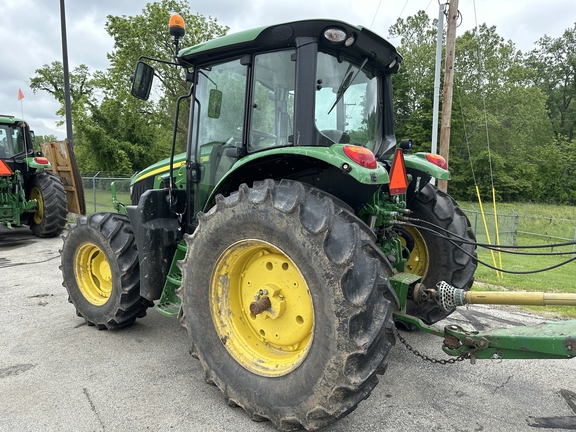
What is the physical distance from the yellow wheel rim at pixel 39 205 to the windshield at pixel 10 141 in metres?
0.95

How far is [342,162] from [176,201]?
1.84 meters

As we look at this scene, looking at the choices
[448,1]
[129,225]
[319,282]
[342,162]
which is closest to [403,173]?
[342,162]

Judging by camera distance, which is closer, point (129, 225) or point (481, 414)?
point (481, 414)

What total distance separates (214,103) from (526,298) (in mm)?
2725

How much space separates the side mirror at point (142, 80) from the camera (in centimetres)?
343

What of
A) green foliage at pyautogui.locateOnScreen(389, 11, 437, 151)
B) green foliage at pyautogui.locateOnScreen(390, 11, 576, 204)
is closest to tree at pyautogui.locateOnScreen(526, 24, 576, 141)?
green foliage at pyautogui.locateOnScreen(390, 11, 576, 204)

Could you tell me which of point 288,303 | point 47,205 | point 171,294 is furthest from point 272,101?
point 47,205

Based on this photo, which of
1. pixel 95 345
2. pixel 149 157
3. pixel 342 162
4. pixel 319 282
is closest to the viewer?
pixel 319 282

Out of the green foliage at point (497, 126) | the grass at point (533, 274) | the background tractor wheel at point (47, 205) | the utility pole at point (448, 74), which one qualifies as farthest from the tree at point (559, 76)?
the background tractor wheel at point (47, 205)

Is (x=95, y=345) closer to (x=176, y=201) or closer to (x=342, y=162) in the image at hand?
(x=176, y=201)

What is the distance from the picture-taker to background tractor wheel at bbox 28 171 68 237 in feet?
30.1

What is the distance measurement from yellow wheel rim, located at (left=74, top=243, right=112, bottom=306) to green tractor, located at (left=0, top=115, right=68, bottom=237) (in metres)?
5.86

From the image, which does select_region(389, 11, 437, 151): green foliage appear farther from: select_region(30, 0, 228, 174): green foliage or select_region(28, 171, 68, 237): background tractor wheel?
select_region(28, 171, 68, 237): background tractor wheel

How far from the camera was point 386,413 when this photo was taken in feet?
8.90
